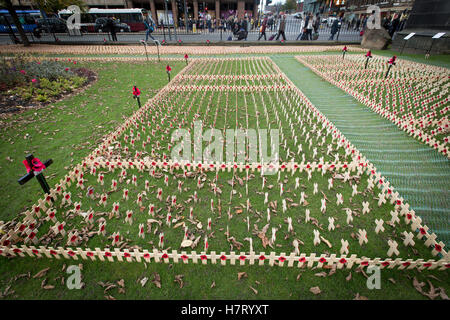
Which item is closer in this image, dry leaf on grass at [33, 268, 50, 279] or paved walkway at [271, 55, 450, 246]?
dry leaf on grass at [33, 268, 50, 279]

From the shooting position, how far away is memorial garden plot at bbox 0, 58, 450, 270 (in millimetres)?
3449

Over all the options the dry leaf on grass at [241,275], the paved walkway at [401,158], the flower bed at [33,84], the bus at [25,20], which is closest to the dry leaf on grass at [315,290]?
the dry leaf on grass at [241,275]

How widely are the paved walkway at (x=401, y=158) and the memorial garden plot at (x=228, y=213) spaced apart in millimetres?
531

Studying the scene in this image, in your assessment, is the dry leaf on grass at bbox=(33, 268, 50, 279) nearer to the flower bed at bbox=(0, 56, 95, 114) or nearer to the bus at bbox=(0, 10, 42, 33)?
the flower bed at bbox=(0, 56, 95, 114)

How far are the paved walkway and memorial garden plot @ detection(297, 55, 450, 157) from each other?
0.32m

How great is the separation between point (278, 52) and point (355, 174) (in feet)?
58.3

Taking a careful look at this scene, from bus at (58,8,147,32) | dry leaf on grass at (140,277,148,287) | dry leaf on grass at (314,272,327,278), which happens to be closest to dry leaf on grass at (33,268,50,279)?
dry leaf on grass at (140,277,148,287)

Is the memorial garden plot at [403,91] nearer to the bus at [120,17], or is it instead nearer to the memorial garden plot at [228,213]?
the memorial garden plot at [228,213]

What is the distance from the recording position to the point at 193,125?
25.2 ft
